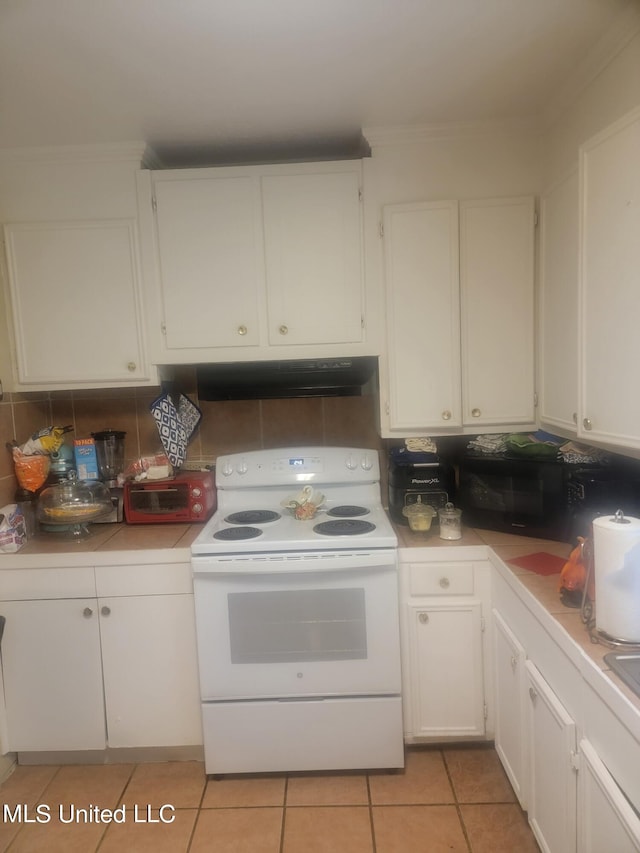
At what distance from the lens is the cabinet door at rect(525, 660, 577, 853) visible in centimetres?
123

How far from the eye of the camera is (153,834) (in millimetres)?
1674

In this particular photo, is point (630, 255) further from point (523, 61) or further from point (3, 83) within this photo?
point (3, 83)

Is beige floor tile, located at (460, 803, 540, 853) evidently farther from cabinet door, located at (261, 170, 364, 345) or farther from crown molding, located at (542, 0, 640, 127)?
crown molding, located at (542, 0, 640, 127)

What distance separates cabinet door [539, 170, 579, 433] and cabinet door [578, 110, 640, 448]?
7cm

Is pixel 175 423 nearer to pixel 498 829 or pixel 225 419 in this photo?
pixel 225 419

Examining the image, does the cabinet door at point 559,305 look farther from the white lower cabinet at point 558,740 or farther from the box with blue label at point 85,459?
the box with blue label at point 85,459

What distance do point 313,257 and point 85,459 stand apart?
4.28 ft

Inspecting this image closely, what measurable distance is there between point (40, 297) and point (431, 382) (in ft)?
5.32

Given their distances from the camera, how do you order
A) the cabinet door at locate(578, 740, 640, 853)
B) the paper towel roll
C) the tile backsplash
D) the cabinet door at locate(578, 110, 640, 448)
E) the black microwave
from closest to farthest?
the cabinet door at locate(578, 740, 640, 853)
the paper towel roll
the cabinet door at locate(578, 110, 640, 448)
the black microwave
the tile backsplash

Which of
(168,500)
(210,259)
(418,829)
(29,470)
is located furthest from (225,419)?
(418,829)

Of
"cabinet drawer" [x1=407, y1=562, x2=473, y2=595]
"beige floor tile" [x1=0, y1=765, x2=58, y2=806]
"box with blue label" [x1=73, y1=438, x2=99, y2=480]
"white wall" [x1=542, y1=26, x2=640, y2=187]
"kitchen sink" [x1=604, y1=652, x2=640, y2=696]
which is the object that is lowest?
"beige floor tile" [x1=0, y1=765, x2=58, y2=806]

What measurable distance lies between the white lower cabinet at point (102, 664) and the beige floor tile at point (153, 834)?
0.81ft

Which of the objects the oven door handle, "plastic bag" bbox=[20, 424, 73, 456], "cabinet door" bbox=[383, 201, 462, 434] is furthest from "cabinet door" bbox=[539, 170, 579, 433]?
"plastic bag" bbox=[20, 424, 73, 456]

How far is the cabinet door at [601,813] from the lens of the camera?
0.97 meters
